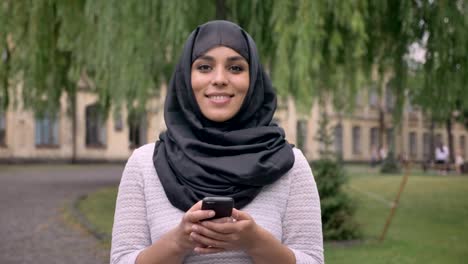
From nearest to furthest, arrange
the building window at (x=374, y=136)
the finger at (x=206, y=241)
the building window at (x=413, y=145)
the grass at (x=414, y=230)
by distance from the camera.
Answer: the finger at (x=206, y=241) → the grass at (x=414, y=230) → the building window at (x=374, y=136) → the building window at (x=413, y=145)

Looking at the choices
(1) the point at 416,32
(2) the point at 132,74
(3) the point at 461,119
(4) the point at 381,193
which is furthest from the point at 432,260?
(3) the point at 461,119

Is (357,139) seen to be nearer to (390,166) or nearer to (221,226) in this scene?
(390,166)

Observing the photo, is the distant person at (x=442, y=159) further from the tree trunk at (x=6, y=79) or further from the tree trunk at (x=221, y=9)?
the tree trunk at (x=6, y=79)

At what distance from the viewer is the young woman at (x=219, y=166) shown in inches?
78.0

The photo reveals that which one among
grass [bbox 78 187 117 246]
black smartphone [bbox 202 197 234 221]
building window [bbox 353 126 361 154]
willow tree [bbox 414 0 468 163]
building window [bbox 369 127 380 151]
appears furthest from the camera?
building window [bbox 369 127 380 151]

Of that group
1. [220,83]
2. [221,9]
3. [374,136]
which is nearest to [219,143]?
[220,83]

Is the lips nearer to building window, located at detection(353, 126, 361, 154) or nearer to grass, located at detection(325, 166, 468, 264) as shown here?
grass, located at detection(325, 166, 468, 264)

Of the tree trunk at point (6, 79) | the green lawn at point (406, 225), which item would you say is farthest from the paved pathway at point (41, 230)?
the tree trunk at point (6, 79)

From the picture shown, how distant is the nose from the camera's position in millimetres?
2051

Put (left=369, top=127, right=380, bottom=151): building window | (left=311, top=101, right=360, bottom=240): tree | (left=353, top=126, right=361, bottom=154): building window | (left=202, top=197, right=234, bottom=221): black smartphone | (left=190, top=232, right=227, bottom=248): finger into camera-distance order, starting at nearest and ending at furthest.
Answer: (left=202, top=197, right=234, bottom=221): black smartphone, (left=190, top=232, right=227, bottom=248): finger, (left=311, top=101, right=360, bottom=240): tree, (left=353, top=126, right=361, bottom=154): building window, (left=369, top=127, right=380, bottom=151): building window

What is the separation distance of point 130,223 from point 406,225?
9.66m

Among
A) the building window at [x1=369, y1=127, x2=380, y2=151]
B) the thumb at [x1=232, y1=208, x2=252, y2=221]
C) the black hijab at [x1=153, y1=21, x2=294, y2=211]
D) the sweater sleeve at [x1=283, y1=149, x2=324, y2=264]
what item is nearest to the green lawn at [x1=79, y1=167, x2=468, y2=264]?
the sweater sleeve at [x1=283, y1=149, x2=324, y2=264]

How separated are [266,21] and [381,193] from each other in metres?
10.5

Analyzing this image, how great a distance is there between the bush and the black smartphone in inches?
274
